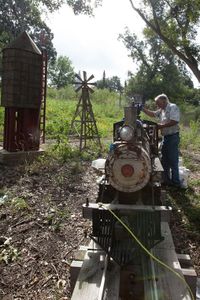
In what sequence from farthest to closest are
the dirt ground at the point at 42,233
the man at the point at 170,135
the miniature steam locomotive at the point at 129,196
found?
the man at the point at 170,135 < the dirt ground at the point at 42,233 < the miniature steam locomotive at the point at 129,196

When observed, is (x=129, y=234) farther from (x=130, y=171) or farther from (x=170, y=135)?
(x=170, y=135)

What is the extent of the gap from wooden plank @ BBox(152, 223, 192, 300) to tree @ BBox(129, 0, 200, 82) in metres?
12.3

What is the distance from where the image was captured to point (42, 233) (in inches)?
199

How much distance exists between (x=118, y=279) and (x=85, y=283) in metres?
0.34

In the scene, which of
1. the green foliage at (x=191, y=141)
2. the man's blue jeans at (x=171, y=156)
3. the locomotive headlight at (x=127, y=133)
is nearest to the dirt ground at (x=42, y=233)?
the man's blue jeans at (x=171, y=156)

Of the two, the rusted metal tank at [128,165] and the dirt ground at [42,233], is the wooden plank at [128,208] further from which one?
the dirt ground at [42,233]

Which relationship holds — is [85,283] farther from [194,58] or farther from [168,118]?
[194,58]

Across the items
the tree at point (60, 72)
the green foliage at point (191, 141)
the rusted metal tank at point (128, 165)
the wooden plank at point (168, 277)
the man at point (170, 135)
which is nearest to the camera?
the wooden plank at point (168, 277)

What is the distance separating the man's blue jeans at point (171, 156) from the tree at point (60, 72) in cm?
5740

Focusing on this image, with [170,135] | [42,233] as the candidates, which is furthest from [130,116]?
[170,135]

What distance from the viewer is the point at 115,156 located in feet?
14.3

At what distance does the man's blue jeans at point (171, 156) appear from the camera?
7.00 metres

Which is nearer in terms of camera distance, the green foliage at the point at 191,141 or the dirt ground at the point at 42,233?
the dirt ground at the point at 42,233

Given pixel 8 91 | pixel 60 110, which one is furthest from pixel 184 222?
pixel 60 110
